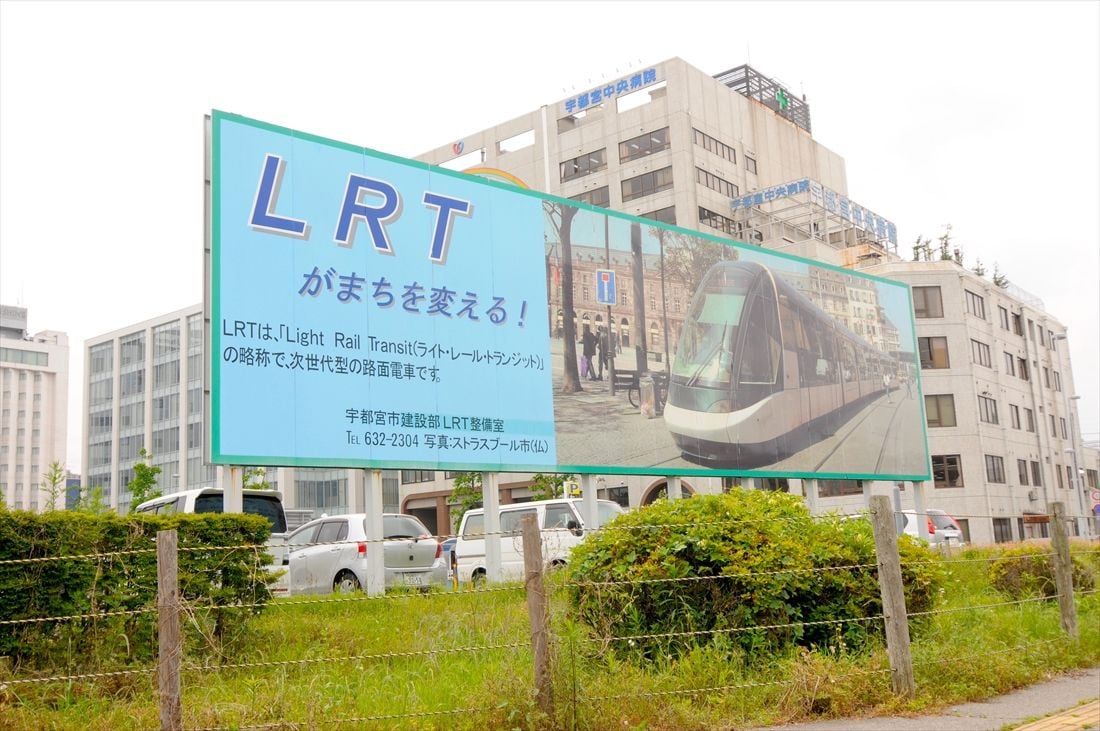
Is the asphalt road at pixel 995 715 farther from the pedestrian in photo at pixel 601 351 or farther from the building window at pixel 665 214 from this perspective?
the building window at pixel 665 214

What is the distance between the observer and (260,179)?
16.2 meters

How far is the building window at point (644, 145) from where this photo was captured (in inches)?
2360

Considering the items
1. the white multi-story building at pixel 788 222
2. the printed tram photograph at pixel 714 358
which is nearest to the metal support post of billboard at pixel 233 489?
the printed tram photograph at pixel 714 358

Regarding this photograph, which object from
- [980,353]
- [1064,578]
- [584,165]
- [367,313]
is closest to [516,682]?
[1064,578]

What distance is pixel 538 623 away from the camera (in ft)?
22.7

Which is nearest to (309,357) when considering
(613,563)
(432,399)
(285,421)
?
(285,421)

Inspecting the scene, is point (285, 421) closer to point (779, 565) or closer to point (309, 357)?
point (309, 357)

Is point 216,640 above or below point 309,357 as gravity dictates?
below

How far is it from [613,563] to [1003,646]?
13.8 feet

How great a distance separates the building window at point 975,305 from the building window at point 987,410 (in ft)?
15.1

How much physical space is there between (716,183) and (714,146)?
2241 mm

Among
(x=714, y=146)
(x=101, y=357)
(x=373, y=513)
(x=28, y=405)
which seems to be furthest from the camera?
(x=28, y=405)

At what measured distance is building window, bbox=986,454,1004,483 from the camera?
53625 mm

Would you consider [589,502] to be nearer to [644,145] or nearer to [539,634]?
[539,634]
